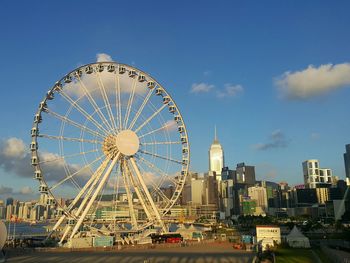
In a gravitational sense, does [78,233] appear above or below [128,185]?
below

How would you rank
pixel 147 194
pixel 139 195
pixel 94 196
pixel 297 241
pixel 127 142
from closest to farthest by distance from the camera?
pixel 94 196, pixel 297 241, pixel 127 142, pixel 139 195, pixel 147 194

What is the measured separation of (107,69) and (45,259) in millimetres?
27773

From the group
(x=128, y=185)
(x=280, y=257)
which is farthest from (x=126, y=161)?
(x=280, y=257)

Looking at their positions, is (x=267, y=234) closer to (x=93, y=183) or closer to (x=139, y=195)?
(x=139, y=195)

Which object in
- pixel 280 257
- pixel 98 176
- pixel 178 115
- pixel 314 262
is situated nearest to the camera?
pixel 314 262

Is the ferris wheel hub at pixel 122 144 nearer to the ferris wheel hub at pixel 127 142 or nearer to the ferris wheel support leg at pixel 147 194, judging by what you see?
the ferris wheel hub at pixel 127 142

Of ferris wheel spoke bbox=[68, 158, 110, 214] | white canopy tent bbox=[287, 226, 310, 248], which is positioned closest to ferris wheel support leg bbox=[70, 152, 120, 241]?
ferris wheel spoke bbox=[68, 158, 110, 214]

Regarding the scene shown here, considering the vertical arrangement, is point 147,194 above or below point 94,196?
above

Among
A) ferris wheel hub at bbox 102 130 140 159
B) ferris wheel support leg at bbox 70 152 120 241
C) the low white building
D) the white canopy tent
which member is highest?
ferris wheel hub at bbox 102 130 140 159

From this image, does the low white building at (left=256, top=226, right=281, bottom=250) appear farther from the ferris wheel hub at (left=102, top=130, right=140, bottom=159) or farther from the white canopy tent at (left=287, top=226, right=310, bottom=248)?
the ferris wheel hub at (left=102, top=130, right=140, bottom=159)

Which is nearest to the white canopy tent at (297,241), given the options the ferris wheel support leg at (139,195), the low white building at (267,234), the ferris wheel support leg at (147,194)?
the low white building at (267,234)

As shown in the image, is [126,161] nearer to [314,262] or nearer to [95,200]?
[95,200]

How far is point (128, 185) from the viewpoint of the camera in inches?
2047

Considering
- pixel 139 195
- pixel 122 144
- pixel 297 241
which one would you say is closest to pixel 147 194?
pixel 139 195
